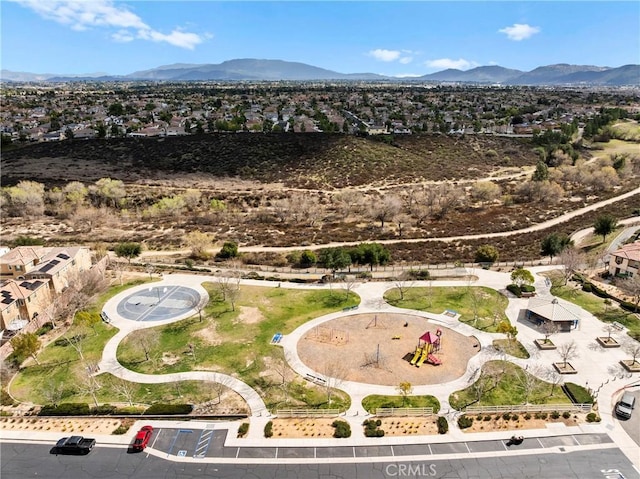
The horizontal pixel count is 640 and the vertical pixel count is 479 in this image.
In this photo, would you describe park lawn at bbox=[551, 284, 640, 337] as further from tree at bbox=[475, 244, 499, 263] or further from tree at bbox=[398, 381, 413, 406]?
tree at bbox=[398, 381, 413, 406]

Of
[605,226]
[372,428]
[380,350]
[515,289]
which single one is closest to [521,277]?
[515,289]

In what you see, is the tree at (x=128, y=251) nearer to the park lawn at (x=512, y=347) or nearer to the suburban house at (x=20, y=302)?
the suburban house at (x=20, y=302)

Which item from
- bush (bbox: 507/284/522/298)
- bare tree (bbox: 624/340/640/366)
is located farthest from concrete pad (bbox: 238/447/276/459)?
bush (bbox: 507/284/522/298)

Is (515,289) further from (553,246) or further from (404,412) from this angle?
(404,412)

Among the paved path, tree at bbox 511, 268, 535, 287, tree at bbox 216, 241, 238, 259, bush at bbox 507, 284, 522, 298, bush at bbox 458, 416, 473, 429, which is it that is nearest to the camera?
bush at bbox 458, 416, 473, 429

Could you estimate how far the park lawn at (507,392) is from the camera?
107 feet

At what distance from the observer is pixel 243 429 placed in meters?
30.1

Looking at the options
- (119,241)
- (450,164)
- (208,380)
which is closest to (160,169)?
(119,241)

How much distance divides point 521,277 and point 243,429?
37010 mm

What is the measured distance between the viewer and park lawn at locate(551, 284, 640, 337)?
4288 cm

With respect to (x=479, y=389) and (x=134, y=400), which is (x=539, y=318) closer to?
(x=479, y=389)

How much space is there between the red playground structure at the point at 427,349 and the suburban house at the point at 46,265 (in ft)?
136

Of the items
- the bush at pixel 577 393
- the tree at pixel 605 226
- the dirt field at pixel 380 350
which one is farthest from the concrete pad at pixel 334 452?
the tree at pixel 605 226

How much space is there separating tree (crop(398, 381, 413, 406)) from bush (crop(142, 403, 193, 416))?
16731mm
